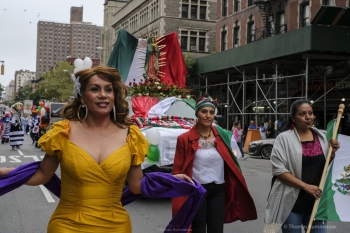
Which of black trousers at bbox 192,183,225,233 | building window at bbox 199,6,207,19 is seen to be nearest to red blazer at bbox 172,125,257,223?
black trousers at bbox 192,183,225,233

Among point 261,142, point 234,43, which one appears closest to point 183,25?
point 234,43

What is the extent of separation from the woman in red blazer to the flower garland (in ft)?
20.0

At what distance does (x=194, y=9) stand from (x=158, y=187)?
56158 millimetres

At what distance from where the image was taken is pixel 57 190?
12.5 feet

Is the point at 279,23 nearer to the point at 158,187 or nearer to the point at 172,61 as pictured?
the point at 172,61

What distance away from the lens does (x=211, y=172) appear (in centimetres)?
513

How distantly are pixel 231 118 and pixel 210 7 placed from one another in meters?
22.7

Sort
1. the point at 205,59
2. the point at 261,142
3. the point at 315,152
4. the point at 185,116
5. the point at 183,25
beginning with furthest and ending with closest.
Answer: the point at 183,25
the point at 205,59
the point at 261,142
the point at 185,116
the point at 315,152

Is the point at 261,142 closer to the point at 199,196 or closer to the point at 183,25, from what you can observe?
the point at 199,196

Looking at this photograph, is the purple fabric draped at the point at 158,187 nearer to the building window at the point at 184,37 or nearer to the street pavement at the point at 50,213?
the street pavement at the point at 50,213

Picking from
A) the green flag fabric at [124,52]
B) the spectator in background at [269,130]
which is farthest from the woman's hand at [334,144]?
the spectator in background at [269,130]

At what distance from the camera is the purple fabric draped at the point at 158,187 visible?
3552mm

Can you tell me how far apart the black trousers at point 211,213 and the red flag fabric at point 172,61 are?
797cm

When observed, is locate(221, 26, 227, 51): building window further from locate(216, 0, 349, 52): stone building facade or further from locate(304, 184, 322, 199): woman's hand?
locate(304, 184, 322, 199): woman's hand
